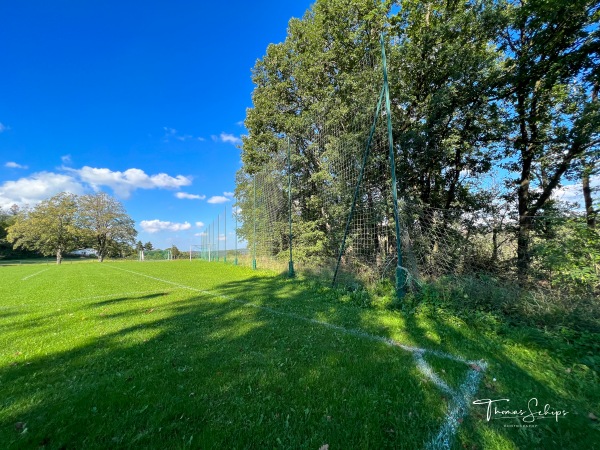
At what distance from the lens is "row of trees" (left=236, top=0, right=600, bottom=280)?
6.84m

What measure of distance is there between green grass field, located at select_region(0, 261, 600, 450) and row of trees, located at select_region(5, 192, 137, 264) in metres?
37.7

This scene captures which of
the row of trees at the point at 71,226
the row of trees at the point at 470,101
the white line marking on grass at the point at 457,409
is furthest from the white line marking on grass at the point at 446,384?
the row of trees at the point at 71,226

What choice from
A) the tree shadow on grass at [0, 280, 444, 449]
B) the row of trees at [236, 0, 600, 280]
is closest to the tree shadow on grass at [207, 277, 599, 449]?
the tree shadow on grass at [0, 280, 444, 449]

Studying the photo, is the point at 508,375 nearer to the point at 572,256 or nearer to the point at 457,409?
the point at 457,409

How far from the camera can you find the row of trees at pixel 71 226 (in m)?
31.3

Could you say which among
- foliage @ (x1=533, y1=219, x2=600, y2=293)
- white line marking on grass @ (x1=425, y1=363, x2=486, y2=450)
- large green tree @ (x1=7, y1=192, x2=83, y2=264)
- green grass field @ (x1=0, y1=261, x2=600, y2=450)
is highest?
large green tree @ (x1=7, y1=192, x2=83, y2=264)

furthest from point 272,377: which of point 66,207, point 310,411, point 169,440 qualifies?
point 66,207

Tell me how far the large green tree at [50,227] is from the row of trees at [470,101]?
120 ft

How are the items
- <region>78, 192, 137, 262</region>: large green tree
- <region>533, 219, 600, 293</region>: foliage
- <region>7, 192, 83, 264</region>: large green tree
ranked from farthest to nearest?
<region>78, 192, 137, 262</region>: large green tree → <region>7, 192, 83, 264</region>: large green tree → <region>533, 219, 600, 293</region>: foliage

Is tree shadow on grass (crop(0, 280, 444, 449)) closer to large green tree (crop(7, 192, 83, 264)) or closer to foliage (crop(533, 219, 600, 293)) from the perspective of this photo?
foliage (crop(533, 219, 600, 293))

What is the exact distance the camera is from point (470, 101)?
798 cm

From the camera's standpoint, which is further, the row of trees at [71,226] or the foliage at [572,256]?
the row of trees at [71,226]

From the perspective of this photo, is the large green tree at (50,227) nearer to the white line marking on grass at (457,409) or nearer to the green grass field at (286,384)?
the green grass field at (286,384)

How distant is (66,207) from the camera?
109 ft
